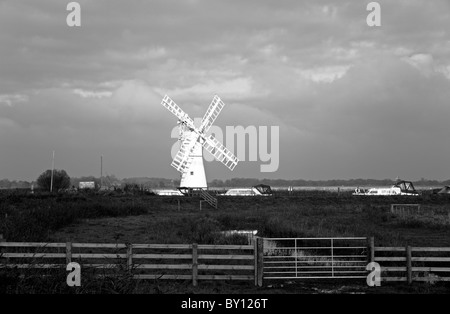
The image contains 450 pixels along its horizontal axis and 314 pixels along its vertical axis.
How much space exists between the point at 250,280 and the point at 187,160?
48276 mm

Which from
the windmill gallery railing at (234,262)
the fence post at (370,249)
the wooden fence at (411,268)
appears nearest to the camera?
the windmill gallery railing at (234,262)

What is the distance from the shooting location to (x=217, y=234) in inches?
1035

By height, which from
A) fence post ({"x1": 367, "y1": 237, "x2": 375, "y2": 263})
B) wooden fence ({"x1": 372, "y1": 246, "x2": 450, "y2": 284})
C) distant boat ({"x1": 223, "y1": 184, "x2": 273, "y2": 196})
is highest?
distant boat ({"x1": 223, "y1": 184, "x2": 273, "y2": 196})

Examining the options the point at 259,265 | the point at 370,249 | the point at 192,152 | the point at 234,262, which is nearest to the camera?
the point at 259,265

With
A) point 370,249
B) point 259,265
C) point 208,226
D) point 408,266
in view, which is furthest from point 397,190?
point 259,265

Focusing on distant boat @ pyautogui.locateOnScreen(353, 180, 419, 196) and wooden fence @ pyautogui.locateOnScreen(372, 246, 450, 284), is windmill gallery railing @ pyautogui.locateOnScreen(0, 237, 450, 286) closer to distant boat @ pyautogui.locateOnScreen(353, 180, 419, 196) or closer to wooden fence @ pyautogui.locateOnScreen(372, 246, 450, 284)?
wooden fence @ pyautogui.locateOnScreen(372, 246, 450, 284)

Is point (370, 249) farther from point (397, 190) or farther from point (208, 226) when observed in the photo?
point (397, 190)

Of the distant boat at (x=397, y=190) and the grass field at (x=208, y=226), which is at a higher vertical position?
the distant boat at (x=397, y=190)

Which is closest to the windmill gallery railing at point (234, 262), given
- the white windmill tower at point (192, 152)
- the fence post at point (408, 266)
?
the fence post at point (408, 266)

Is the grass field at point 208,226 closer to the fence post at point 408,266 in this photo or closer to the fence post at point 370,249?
the fence post at point 408,266

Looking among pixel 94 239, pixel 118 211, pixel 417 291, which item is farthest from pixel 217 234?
pixel 118 211

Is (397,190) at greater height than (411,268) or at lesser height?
greater

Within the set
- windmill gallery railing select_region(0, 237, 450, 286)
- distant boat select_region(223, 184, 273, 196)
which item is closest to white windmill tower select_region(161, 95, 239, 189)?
distant boat select_region(223, 184, 273, 196)
